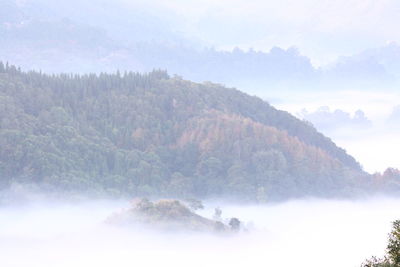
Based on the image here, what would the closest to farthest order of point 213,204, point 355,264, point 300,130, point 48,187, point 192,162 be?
1. point 355,264
2. point 48,187
3. point 213,204
4. point 192,162
5. point 300,130

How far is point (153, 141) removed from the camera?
466 feet

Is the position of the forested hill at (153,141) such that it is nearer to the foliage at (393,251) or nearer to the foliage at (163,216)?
the foliage at (163,216)

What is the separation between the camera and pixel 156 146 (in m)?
141

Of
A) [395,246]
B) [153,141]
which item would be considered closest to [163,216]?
[153,141]

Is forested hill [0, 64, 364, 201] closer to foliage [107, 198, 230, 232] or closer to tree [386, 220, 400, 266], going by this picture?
foliage [107, 198, 230, 232]

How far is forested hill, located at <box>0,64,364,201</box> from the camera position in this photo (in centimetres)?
12550

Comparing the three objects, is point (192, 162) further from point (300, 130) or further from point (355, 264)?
point (355, 264)

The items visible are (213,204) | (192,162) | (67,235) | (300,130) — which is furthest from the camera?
(300,130)

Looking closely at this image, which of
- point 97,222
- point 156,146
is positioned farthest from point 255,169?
point 97,222

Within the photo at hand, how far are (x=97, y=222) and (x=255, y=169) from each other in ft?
120

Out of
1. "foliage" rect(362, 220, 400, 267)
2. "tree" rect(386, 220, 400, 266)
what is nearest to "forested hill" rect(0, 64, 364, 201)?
"foliage" rect(362, 220, 400, 267)

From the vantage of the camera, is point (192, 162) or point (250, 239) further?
point (192, 162)

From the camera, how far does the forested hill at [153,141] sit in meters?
126

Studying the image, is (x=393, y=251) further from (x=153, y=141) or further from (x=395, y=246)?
(x=153, y=141)
